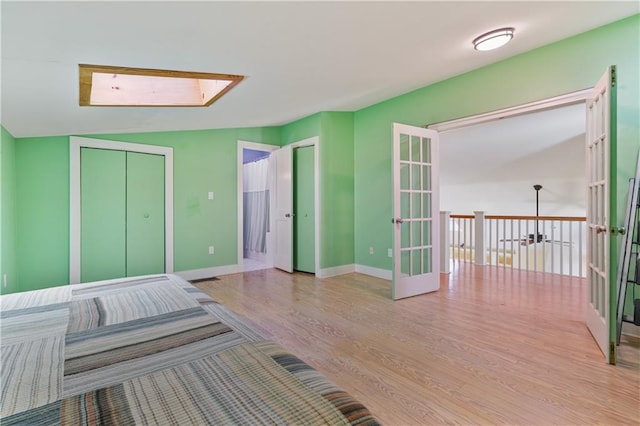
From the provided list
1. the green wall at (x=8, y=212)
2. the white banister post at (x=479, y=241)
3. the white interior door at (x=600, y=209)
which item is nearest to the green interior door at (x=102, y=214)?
the green wall at (x=8, y=212)

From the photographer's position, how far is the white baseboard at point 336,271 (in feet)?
14.1

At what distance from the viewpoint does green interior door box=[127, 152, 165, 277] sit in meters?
3.77

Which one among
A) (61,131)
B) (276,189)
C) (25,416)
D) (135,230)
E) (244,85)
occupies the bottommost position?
(25,416)

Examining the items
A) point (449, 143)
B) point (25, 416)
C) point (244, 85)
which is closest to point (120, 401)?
point (25, 416)

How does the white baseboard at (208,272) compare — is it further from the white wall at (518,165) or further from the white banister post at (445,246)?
the white wall at (518,165)

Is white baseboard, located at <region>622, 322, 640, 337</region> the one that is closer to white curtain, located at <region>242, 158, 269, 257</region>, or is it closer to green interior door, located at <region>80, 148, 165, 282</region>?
white curtain, located at <region>242, 158, 269, 257</region>

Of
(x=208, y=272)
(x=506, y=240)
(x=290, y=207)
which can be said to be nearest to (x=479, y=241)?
(x=506, y=240)

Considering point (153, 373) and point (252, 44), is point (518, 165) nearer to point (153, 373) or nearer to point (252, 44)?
point (252, 44)

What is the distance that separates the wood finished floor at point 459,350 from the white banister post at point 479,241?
4.44 feet

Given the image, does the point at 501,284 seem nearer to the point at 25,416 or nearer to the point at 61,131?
the point at 25,416

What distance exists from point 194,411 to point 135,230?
3.72 m

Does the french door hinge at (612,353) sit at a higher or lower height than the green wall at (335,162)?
lower

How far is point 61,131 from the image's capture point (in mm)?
3115

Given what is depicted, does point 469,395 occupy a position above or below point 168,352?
below
